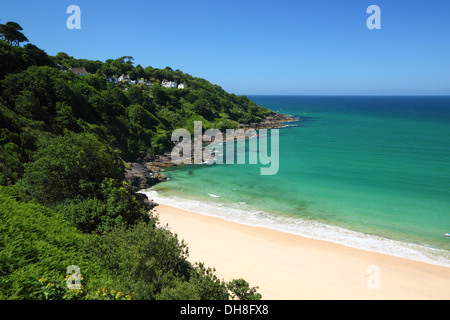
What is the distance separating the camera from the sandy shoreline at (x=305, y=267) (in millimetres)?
16328

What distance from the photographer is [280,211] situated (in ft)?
93.4

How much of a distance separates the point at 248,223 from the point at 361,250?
1028 cm

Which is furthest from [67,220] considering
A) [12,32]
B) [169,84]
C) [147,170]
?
[169,84]

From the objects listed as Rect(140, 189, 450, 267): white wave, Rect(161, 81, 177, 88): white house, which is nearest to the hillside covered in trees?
Rect(140, 189, 450, 267): white wave

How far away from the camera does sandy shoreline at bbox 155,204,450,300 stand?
16328 mm

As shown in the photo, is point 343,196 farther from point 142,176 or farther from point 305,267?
point 142,176

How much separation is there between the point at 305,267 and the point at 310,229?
6.34m

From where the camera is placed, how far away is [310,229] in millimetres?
24484

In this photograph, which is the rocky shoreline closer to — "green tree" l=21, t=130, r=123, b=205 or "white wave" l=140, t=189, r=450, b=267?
"white wave" l=140, t=189, r=450, b=267

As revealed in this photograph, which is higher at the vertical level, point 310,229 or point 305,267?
point 310,229

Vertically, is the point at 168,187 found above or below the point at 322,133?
below

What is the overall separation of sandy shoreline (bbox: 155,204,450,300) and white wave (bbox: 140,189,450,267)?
0.94m
